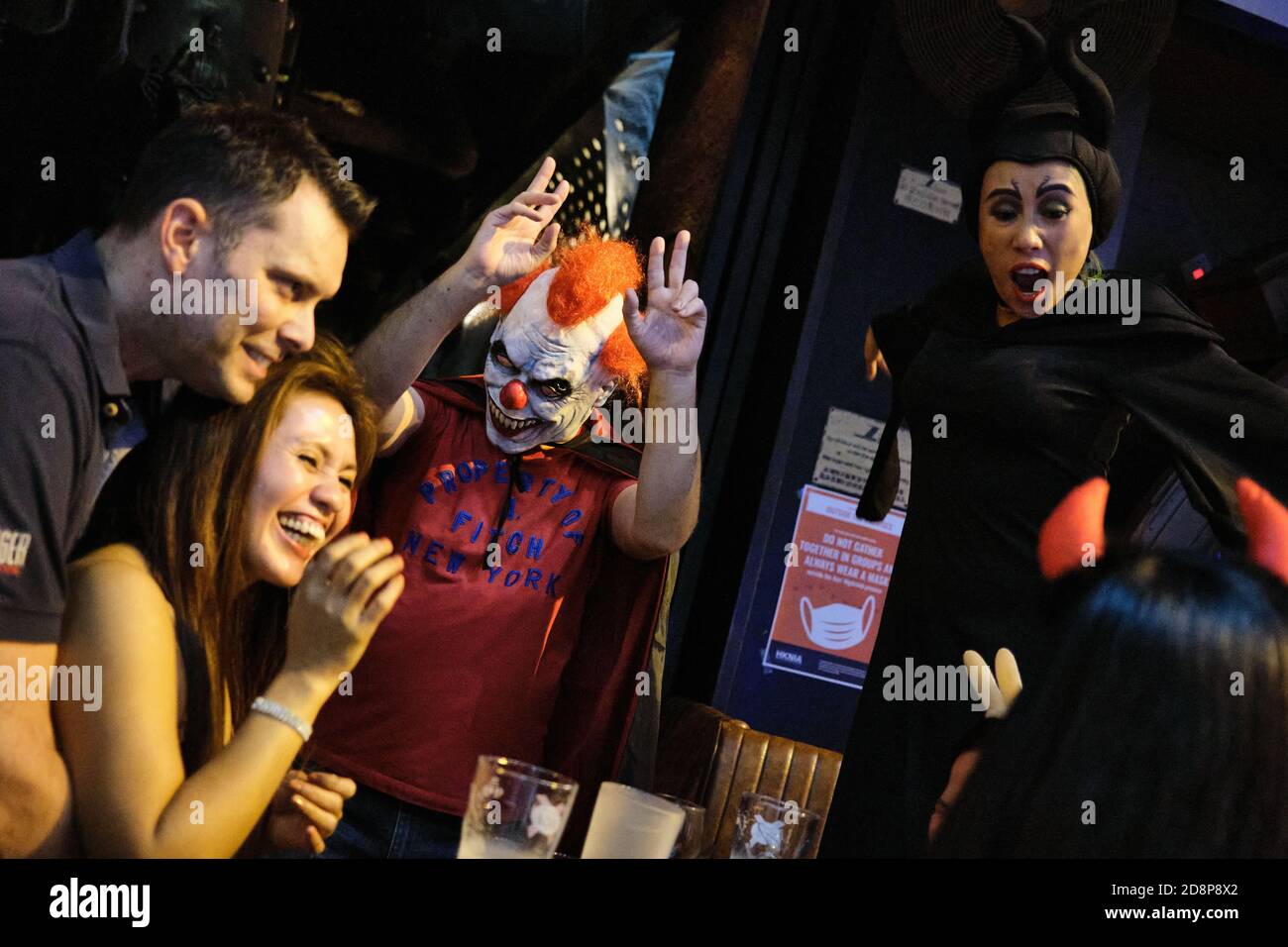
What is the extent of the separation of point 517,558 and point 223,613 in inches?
29.4

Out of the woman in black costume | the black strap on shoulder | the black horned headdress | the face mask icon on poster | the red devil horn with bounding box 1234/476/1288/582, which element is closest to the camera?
the red devil horn with bounding box 1234/476/1288/582

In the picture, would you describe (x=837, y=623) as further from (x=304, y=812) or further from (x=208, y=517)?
(x=208, y=517)

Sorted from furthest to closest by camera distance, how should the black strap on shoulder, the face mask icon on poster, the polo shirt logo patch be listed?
1. the face mask icon on poster
2. the black strap on shoulder
3. the polo shirt logo patch

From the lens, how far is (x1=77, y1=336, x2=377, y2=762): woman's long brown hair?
4.52 ft

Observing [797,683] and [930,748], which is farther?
[797,683]

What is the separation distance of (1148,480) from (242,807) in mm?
1600

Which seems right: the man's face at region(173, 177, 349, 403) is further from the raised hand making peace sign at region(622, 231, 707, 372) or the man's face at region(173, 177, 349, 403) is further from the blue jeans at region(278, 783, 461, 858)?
the blue jeans at region(278, 783, 461, 858)

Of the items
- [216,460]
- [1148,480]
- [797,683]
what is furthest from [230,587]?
[797,683]

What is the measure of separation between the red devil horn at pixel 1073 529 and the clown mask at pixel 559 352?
0.73 m

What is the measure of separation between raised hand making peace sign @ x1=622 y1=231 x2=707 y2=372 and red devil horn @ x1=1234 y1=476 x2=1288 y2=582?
0.84m

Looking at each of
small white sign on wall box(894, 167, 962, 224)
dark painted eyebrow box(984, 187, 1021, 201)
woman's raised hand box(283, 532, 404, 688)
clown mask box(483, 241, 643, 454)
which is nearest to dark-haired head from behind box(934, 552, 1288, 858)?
woman's raised hand box(283, 532, 404, 688)

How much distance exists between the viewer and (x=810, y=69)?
3.26 metres

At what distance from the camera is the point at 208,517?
1.42 metres
